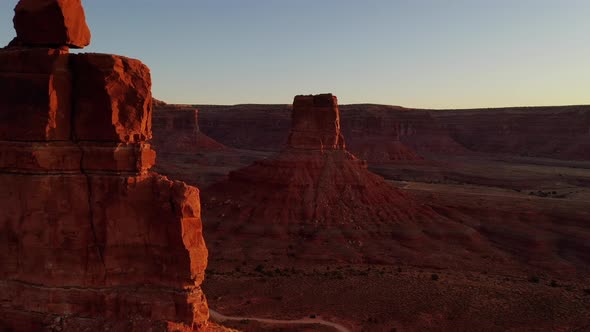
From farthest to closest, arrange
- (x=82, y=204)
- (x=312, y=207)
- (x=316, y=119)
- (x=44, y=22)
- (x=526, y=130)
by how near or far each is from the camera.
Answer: (x=526, y=130) < (x=316, y=119) < (x=312, y=207) < (x=44, y=22) < (x=82, y=204)

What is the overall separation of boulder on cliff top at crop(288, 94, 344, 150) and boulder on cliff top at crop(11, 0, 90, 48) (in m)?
40.4

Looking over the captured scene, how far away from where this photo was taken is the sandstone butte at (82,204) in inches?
530

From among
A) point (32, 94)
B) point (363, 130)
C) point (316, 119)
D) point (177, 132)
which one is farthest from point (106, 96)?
point (177, 132)

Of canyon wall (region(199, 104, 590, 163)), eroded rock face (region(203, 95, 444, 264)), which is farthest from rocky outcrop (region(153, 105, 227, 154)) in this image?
eroded rock face (region(203, 95, 444, 264))

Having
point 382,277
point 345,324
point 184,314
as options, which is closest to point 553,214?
point 382,277

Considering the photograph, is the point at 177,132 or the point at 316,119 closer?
the point at 316,119

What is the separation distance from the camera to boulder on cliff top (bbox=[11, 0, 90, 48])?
14.0m

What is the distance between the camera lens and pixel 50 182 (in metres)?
13.5

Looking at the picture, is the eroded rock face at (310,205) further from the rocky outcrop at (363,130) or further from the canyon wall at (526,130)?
the canyon wall at (526,130)

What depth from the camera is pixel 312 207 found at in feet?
168

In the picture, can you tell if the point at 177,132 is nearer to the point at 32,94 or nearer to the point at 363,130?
the point at 363,130

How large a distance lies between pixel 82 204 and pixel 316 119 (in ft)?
136

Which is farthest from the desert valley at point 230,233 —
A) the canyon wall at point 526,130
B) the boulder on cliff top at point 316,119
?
the canyon wall at point 526,130

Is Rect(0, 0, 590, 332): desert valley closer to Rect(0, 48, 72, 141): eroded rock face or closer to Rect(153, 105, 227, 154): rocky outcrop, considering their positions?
Rect(0, 48, 72, 141): eroded rock face
